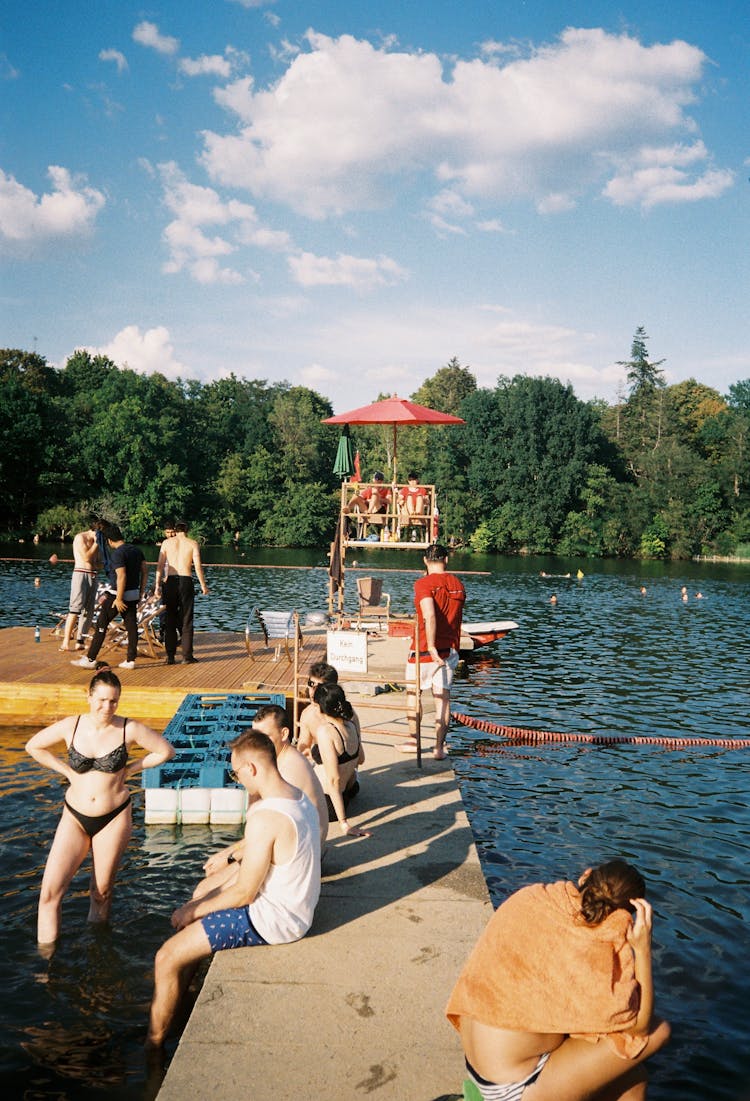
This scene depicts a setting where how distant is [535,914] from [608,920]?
0.91ft

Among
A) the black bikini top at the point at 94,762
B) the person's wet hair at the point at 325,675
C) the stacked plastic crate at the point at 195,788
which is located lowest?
the stacked plastic crate at the point at 195,788

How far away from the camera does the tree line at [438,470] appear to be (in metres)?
64.3

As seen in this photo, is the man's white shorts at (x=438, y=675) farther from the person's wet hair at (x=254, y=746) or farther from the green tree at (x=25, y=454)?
the green tree at (x=25, y=454)

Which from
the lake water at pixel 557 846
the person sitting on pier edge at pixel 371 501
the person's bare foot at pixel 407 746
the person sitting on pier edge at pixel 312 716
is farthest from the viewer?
the person sitting on pier edge at pixel 371 501

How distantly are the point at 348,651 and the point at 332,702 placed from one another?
13.3 feet

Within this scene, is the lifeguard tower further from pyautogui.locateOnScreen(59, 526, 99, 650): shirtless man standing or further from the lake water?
pyautogui.locateOnScreen(59, 526, 99, 650): shirtless man standing

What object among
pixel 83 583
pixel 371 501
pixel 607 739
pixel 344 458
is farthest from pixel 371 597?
pixel 83 583

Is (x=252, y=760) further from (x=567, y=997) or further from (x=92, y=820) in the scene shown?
(x=567, y=997)

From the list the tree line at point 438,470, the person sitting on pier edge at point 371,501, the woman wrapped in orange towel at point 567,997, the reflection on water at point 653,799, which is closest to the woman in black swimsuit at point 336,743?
the reflection on water at point 653,799

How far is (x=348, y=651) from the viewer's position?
10992 mm

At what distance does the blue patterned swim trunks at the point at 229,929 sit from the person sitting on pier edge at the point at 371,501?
43.2 feet

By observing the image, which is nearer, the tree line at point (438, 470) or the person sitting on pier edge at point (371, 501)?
the person sitting on pier edge at point (371, 501)

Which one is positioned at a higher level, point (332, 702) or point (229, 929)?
point (332, 702)

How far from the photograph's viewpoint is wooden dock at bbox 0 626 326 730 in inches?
461
